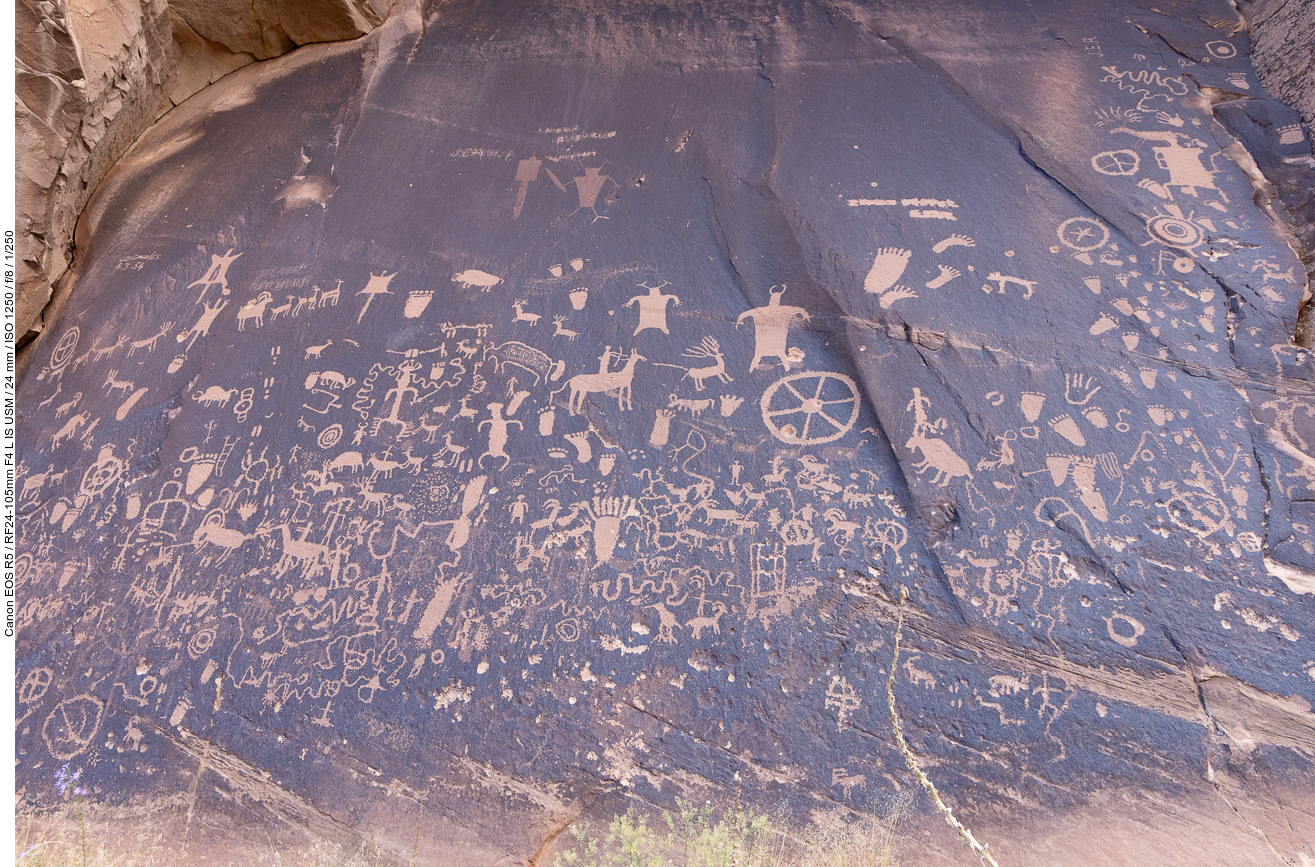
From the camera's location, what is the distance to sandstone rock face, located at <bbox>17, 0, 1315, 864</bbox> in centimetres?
177

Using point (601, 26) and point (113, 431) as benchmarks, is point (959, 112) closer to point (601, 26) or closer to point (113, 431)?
point (601, 26)

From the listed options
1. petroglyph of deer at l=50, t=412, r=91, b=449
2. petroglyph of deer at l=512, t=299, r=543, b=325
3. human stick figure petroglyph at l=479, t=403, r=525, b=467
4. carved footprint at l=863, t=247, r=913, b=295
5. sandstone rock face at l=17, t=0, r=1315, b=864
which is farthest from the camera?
petroglyph of deer at l=50, t=412, r=91, b=449

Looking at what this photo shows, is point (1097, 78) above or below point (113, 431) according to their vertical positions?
above

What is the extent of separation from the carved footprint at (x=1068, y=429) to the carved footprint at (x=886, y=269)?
0.67 metres

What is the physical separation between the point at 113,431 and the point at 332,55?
2.17m

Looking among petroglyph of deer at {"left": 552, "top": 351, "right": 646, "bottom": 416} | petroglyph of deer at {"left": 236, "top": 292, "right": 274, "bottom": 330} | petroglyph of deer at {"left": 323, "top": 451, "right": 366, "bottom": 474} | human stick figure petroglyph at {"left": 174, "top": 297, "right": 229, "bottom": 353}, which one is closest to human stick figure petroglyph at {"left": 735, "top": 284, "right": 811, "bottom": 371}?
petroglyph of deer at {"left": 552, "top": 351, "right": 646, "bottom": 416}

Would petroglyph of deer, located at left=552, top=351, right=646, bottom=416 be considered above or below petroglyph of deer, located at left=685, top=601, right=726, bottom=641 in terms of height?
above

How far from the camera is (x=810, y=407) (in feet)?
7.40

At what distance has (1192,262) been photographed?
232 cm

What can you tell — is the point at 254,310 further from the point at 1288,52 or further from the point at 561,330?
the point at 1288,52

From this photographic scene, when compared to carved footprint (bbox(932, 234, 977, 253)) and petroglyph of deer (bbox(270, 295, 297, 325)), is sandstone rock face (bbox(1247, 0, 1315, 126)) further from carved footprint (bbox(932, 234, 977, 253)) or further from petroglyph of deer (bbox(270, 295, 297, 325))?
petroglyph of deer (bbox(270, 295, 297, 325))

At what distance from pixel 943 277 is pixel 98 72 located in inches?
143

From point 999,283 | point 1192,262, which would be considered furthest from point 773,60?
point 1192,262

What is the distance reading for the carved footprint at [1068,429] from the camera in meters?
2.09
